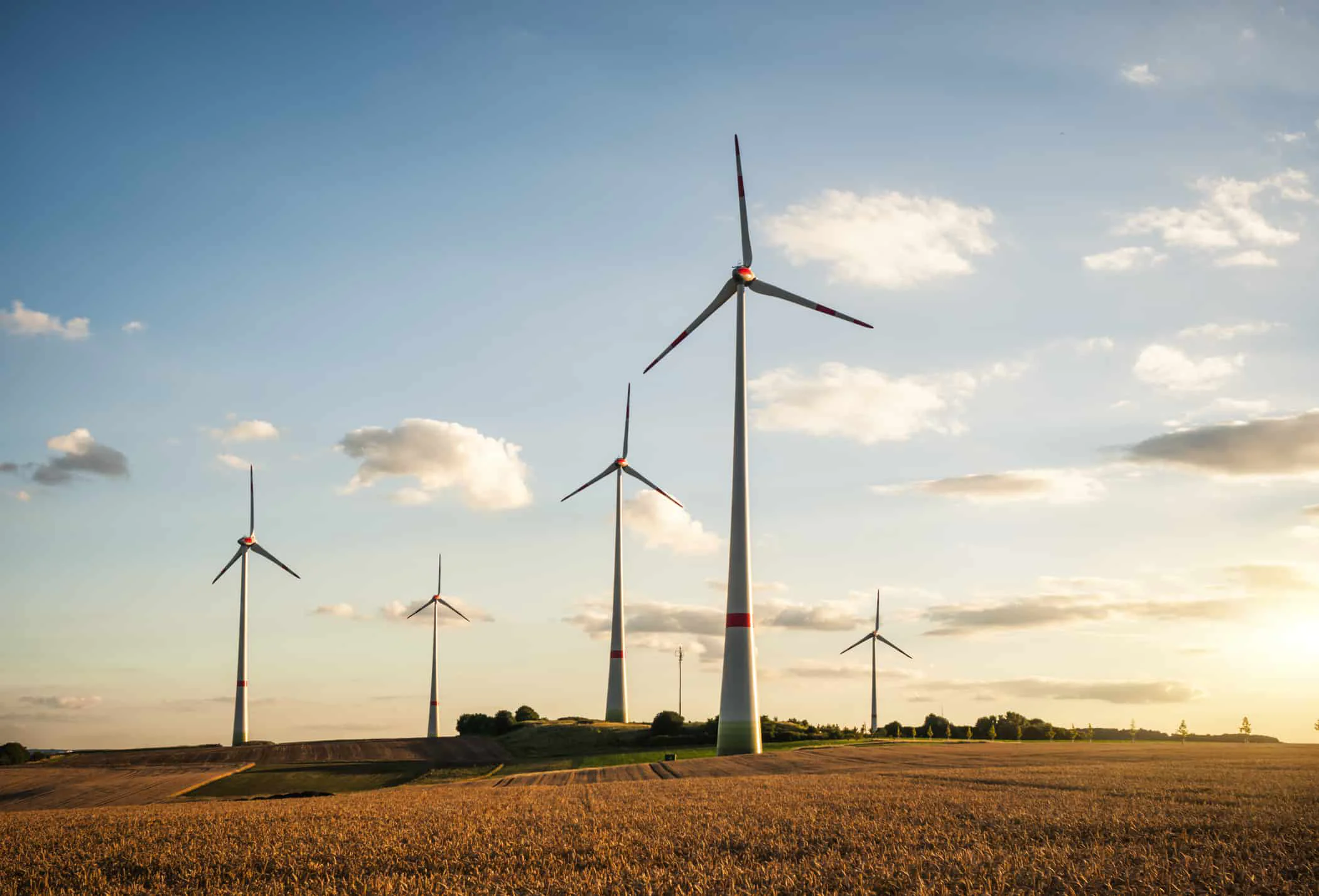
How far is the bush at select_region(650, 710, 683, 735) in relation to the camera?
10931 centimetres

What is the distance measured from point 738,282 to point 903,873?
6994 cm

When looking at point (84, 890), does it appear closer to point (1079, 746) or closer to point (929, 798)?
point (929, 798)

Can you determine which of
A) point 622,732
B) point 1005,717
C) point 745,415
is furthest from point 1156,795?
point 1005,717

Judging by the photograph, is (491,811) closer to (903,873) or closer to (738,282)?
(903,873)

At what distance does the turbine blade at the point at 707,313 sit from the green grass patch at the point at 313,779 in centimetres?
4248

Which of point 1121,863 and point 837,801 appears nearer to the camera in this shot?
point 1121,863

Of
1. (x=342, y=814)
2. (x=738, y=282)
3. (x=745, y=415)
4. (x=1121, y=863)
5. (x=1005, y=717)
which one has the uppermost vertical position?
(x=738, y=282)

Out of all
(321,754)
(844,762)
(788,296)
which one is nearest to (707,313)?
(788,296)

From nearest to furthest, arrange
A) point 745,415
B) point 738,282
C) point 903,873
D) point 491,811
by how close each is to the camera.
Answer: point 903,873 → point 491,811 → point 745,415 → point 738,282

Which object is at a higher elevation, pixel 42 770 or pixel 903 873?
pixel 903 873

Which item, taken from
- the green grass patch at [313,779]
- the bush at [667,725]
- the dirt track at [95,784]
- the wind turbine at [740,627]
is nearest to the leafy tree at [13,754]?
the dirt track at [95,784]

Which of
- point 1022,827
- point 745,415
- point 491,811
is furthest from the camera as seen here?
point 745,415

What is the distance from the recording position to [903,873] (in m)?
17.9

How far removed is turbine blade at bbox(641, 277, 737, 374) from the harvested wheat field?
168 ft
